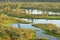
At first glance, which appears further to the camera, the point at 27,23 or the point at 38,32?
the point at 27,23

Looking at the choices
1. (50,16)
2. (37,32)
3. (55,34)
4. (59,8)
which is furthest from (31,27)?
(59,8)

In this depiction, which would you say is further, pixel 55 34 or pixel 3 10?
pixel 3 10

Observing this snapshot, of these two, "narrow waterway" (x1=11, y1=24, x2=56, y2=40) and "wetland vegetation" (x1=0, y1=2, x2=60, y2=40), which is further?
"narrow waterway" (x1=11, y1=24, x2=56, y2=40)

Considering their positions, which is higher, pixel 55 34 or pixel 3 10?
pixel 3 10

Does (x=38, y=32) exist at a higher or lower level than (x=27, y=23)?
lower

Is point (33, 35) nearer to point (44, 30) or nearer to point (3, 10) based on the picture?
point (44, 30)

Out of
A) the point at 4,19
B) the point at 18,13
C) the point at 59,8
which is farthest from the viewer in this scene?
the point at 59,8

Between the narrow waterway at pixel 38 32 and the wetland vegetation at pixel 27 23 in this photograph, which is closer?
the wetland vegetation at pixel 27 23

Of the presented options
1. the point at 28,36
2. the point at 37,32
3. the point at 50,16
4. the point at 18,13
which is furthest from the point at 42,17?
the point at 28,36

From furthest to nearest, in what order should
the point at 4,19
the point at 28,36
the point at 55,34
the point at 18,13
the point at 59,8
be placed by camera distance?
the point at 59,8
the point at 18,13
the point at 4,19
the point at 55,34
the point at 28,36
